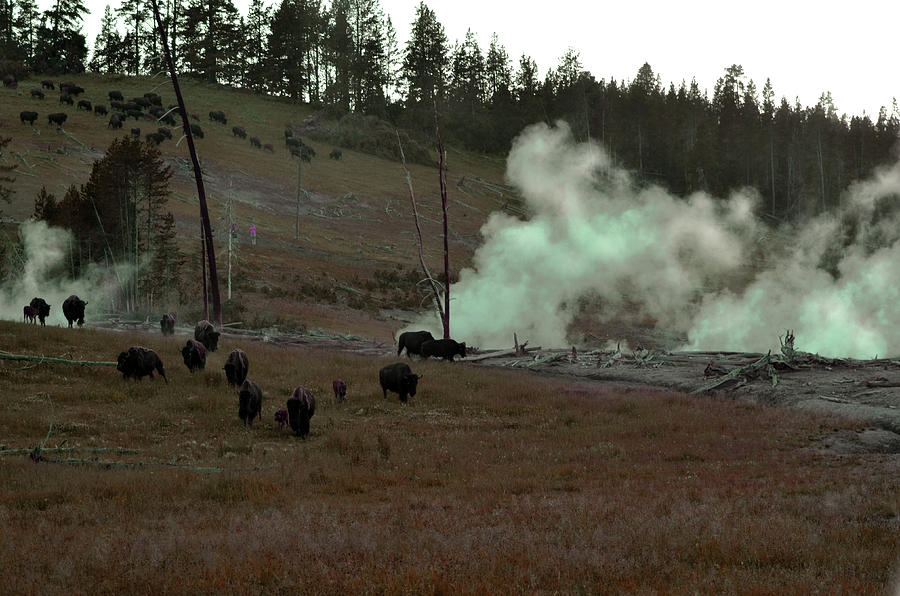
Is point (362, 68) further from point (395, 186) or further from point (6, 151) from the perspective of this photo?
point (6, 151)

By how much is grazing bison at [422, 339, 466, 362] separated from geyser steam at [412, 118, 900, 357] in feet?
43.6

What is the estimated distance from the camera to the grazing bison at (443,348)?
33062mm

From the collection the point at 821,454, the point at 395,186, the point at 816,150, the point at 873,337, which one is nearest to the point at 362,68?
the point at 395,186

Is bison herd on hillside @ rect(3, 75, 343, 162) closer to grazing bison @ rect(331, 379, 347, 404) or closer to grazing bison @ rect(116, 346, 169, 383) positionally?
grazing bison @ rect(116, 346, 169, 383)

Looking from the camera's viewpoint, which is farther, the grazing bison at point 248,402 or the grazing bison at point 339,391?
the grazing bison at point 339,391

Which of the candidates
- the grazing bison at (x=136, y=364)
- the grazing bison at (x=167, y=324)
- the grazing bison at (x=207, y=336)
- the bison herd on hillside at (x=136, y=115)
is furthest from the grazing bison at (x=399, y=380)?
the bison herd on hillside at (x=136, y=115)

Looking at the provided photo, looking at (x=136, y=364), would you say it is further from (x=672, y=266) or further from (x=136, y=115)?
(x=136, y=115)

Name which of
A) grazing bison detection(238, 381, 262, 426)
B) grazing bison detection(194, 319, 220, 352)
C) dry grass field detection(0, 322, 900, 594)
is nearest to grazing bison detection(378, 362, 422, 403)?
dry grass field detection(0, 322, 900, 594)

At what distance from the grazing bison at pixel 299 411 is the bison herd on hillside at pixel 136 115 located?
72173 mm

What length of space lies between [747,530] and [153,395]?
16.3 m

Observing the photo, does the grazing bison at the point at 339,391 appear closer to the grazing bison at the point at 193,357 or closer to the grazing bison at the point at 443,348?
the grazing bison at the point at 193,357

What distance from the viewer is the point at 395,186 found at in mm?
102062

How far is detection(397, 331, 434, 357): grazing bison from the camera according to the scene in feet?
110

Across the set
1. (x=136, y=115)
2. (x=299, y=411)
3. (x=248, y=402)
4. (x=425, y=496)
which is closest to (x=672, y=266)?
(x=248, y=402)
